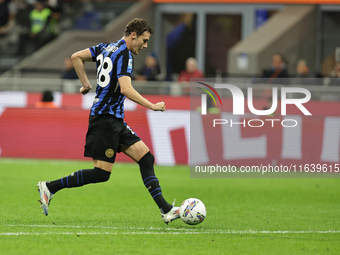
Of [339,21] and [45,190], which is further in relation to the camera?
[339,21]

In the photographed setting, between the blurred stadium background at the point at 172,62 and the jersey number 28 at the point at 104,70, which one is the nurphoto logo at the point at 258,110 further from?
the jersey number 28 at the point at 104,70

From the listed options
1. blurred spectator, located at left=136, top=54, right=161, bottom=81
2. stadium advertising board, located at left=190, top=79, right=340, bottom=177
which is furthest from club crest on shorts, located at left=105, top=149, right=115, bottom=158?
blurred spectator, located at left=136, top=54, right=161, bottom=81

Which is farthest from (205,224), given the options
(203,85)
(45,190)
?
(203,85)

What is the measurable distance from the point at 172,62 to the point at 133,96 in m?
18.3

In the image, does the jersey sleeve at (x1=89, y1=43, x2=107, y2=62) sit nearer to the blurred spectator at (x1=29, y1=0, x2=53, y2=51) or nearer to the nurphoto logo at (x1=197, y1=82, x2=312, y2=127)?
the nurphoto logo at (x1=197, y1=82, x2=312, y2=127)

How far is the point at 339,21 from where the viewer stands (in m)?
22.6

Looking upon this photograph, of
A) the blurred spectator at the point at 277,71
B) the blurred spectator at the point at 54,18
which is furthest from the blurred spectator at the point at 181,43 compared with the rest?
the blurred spectator at the point at 277,71

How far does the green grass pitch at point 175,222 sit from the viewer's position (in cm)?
583

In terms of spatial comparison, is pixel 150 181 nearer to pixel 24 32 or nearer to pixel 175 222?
pixel 175 222

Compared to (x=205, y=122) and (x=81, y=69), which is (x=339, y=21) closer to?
(x=205, y=122)

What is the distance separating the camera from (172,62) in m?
24.5

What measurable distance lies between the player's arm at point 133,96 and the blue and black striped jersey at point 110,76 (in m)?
0.11

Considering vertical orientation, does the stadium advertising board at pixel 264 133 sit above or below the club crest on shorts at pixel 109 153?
below

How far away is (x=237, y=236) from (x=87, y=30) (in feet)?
57.2
